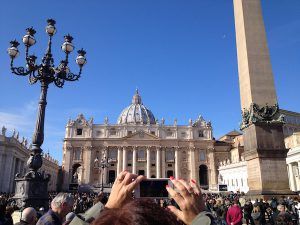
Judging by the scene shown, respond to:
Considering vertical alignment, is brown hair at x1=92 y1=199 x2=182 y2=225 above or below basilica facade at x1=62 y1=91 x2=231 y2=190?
below

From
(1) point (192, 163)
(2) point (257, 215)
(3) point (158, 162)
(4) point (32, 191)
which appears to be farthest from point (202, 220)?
(1) point (192, 163)

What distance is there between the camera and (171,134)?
7619 cm

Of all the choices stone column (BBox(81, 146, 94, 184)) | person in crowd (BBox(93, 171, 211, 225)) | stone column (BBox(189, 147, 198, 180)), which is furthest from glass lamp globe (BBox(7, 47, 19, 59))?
stone column (BBox(189, 147, 198, 180))

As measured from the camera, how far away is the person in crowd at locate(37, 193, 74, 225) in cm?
367

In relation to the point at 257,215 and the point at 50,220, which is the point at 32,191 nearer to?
the point at 50,220

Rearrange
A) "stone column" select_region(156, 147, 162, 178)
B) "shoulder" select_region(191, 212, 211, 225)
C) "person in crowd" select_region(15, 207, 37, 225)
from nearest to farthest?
"shoulder" select_region(191, 212, 211, 225), "person in crowd" select_region(15, 207, 37, 225), "stone column" select_region(156, 147, 162, 178)

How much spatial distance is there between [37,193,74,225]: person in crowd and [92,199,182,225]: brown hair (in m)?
2.99

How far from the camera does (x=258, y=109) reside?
1097cm

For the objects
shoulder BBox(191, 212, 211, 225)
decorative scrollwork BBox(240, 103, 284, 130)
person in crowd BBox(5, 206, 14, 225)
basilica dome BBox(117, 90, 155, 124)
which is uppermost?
basilica dome BBox(117, 90, 155, 124)

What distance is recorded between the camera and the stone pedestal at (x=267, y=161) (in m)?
10.2

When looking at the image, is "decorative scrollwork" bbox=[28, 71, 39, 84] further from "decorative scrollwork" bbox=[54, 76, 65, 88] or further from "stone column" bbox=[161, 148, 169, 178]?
"stone column" bbox=[161, 148, 169, 178]

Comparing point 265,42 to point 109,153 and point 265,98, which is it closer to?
point 265,98

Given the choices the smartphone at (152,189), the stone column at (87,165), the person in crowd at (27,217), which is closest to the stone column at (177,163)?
the stone column at (87,165)

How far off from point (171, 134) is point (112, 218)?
75.6 metres
